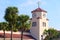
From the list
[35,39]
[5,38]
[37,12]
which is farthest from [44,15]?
[5,38]

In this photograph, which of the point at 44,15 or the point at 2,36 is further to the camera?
the point at 44,15

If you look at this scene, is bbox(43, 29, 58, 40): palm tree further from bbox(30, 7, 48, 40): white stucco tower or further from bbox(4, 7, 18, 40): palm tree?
bbox(4, 7, 18, 40): palm tree

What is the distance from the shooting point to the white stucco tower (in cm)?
7431

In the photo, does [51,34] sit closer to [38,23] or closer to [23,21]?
[38,23]

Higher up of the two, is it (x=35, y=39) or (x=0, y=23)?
(x=0, y=23)

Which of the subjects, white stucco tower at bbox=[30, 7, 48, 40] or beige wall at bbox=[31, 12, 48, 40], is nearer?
beige wall at bbox=[31, 12, 48, 40]

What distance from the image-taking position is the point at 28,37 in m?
72.2

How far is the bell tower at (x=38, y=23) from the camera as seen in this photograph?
244 ft

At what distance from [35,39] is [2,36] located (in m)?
11.0

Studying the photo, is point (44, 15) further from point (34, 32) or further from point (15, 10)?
point (15, 10)

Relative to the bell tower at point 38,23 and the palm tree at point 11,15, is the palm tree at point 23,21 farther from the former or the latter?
the bell tower at point 38,23

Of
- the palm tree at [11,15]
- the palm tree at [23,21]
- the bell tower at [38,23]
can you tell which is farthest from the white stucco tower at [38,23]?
the palm tree at [11,15]

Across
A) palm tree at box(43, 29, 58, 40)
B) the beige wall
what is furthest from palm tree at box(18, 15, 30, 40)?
the beige wall

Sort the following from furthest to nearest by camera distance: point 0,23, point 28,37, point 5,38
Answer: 1. point 28,37
2. point 5,38
3. point 0,23
